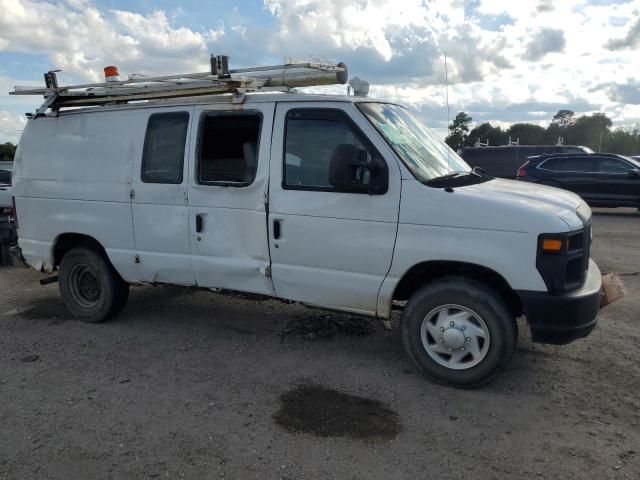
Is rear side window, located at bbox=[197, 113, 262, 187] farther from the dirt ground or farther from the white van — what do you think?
the dirt ground

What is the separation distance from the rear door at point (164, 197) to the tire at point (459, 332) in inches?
84.1

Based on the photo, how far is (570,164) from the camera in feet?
48.1

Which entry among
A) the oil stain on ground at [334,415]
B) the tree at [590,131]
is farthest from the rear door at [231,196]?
the tree at [590,131]

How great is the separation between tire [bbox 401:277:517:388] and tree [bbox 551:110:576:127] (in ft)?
163

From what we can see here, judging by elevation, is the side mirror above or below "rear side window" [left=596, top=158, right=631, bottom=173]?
above

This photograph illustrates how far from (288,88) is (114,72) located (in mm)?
1943

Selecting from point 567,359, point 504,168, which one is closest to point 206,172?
point 567,359

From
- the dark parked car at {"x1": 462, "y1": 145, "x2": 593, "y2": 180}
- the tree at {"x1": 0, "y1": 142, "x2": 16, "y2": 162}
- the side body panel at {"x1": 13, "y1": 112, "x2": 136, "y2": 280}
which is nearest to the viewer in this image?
the side body panel at {"x1": 13, "y1": 112, "x2": 136, "y2": 280}

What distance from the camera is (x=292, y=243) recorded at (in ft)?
14.5

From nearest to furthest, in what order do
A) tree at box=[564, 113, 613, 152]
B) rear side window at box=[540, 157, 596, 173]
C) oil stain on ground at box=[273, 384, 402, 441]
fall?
oil stain on ground at box=[273, 384, 402, 441]
rear side window at box=[540, 157, 596, 173]
tree at box=[564, 113, 613, 152]

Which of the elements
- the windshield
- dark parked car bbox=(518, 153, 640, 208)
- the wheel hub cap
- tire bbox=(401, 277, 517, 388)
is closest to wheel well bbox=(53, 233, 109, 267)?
the windshield

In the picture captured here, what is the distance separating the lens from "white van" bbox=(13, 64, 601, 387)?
3799 millimetres

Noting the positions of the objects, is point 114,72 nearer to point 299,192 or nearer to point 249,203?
point 249,203

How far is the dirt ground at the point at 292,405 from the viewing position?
319 cm
